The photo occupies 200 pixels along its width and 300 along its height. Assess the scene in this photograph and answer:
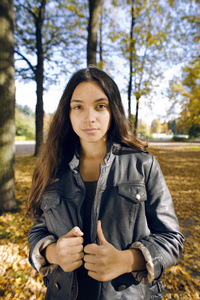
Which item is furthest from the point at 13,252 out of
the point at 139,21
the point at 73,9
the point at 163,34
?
the point at 139,21

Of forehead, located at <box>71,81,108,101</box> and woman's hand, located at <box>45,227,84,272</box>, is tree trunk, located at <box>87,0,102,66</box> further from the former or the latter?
woman's hand, located at <box>45,227,84,272</box>

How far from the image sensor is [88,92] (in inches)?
47.7

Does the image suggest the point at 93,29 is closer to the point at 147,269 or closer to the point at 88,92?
the point at 88,92

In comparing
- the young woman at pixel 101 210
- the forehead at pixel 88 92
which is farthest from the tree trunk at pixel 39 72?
the forehead at pixel 88 92

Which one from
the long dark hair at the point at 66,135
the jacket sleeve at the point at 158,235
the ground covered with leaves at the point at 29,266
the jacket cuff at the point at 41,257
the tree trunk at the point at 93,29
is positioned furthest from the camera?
the tree trunk at the point at 93,29

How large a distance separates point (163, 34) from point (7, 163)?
8561mm

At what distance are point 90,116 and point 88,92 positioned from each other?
0.55 ft

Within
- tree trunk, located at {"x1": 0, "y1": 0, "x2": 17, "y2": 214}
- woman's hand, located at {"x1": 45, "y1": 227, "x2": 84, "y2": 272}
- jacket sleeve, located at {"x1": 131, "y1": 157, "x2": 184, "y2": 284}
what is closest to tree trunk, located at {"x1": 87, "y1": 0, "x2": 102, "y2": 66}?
tree trunk, located at {"x1": 0, "y1": 0, "x2": 17, "y2": 214}

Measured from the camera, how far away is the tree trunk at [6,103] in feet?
11.4

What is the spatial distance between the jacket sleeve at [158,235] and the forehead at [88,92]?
55 cm

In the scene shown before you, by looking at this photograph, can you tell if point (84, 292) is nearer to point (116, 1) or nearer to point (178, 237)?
point (178, 237)

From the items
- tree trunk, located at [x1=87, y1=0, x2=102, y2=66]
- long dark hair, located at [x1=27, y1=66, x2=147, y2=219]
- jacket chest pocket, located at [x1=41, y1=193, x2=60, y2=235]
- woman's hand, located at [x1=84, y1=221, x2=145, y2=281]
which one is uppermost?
tree trunk, located at [x1=87, y1=0, x2=102, y2=66]

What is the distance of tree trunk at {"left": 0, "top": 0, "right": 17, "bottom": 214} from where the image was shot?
3486 millimetres

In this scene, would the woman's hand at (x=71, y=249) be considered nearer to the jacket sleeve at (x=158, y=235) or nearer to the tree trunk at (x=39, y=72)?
the jacket sleeve at (x=158, y=235)
